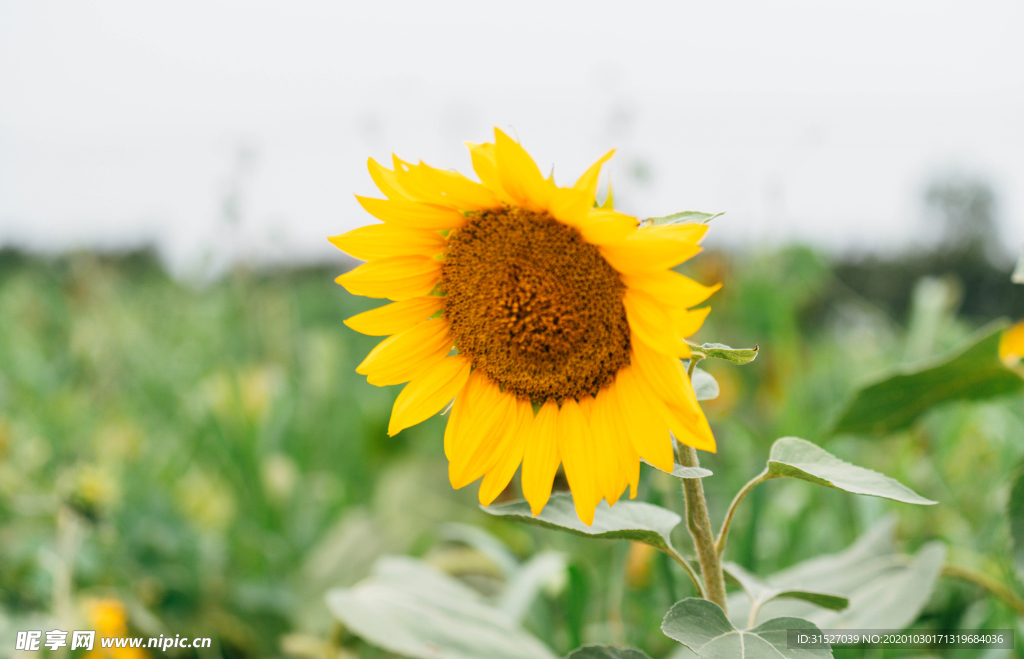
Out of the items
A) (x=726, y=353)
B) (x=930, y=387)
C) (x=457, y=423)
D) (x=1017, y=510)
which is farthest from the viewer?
(x=930, y=387)

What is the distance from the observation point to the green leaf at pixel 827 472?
344mm

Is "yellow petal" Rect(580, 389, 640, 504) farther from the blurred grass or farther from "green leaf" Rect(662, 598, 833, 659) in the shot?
the blurred grass

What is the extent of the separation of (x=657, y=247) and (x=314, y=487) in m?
1.39

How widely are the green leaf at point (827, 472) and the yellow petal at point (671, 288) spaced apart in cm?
11

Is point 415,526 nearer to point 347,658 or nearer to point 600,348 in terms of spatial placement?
point 347,658

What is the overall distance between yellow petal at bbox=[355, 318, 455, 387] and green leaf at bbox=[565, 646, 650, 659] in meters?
0.21

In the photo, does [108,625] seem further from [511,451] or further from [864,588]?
[864,588]

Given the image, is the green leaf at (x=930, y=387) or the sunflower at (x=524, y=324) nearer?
the sunflower at (x=524, y=324)

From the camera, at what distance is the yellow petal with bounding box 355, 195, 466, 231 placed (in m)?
0.41

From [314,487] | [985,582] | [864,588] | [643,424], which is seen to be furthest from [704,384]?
[314,487]

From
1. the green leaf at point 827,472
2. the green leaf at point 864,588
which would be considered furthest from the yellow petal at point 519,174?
the green leaf at point 864,588

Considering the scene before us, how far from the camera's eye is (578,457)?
1.39 feet

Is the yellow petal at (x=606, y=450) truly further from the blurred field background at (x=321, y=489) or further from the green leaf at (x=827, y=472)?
the blurred field background at (x=321, y=489)

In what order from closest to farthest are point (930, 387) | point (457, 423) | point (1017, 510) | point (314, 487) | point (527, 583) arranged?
1. point (457, 423)
2. point (1017, 510)
3. point (930, 387)
4. point (527, 583)
5. point (314, 487)
